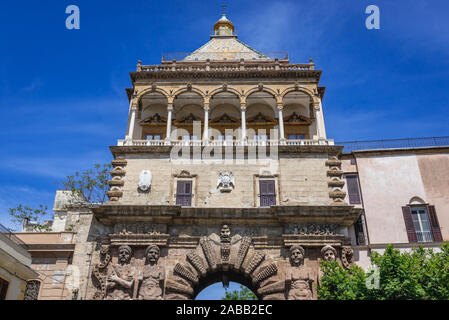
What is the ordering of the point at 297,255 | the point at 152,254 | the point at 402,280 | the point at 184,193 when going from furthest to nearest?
the point at 184,193
the point at 152,254
the point at 297,255
the point at 402,280

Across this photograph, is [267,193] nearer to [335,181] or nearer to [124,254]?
[335,181]

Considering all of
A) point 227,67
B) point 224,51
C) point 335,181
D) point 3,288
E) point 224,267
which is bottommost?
point 3,288

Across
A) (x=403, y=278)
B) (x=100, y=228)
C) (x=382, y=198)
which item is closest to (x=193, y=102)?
(x=100, y=228)

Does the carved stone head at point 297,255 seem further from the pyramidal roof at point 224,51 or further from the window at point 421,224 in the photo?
the pyramidal roof at point 224,51


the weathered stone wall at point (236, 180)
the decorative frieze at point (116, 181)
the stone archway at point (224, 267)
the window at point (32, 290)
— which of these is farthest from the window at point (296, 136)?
the window at point (32, 290)

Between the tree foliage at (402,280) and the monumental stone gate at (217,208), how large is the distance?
303 centimetres

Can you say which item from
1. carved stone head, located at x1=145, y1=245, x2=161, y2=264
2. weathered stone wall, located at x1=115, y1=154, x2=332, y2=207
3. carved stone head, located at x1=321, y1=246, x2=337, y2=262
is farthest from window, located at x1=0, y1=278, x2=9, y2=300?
carved stone head, located at x1=321, y1=246, x2=337, y2=262

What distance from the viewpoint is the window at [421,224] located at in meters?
20.1

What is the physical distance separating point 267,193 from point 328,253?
4075mm

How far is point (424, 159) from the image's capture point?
71.9 ft

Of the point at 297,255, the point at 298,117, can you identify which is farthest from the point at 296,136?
the point at 297,255

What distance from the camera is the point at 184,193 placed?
2086cm

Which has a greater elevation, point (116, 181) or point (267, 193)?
point (116, 181)

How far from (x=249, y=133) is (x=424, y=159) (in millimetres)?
9698
